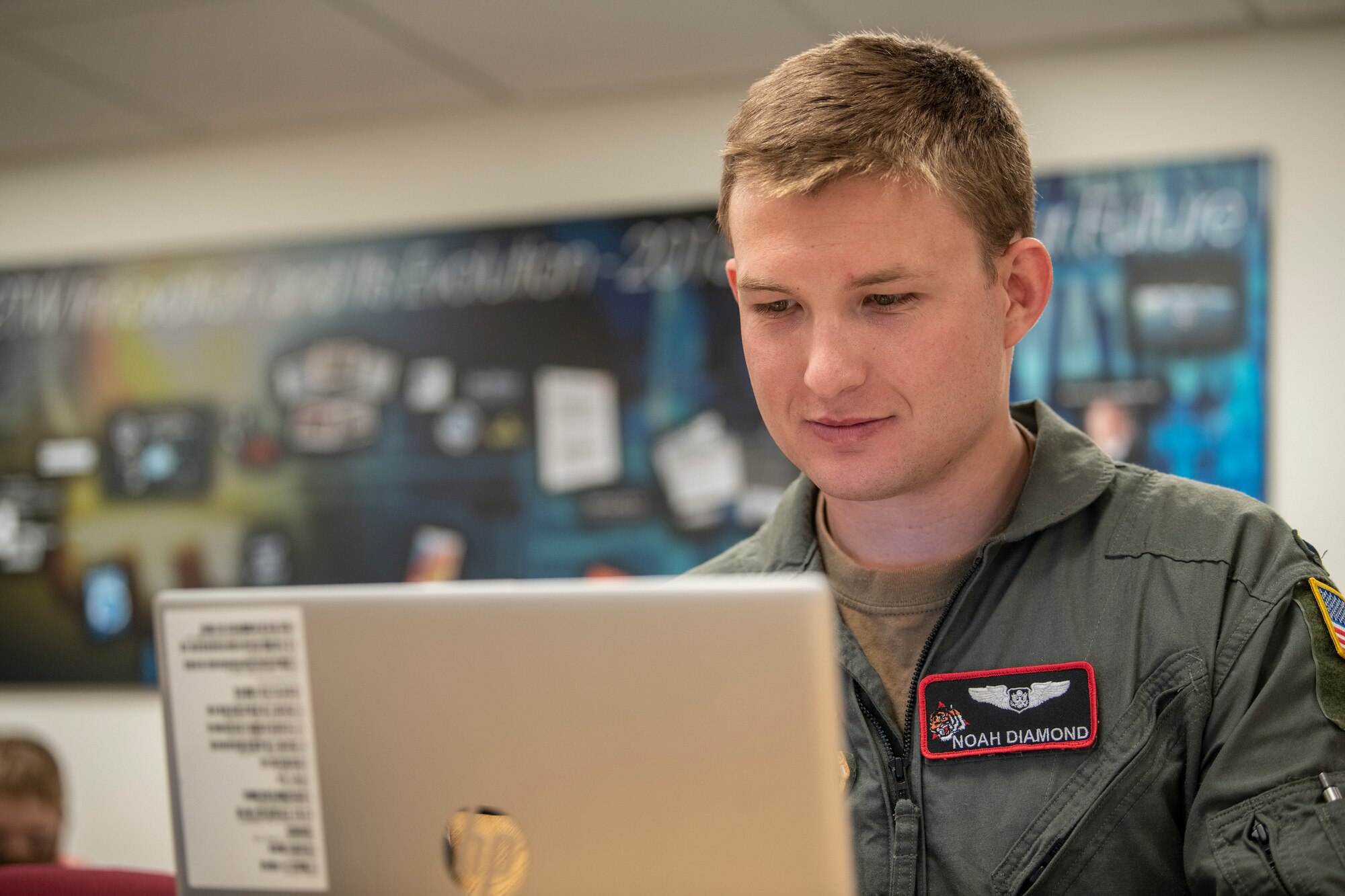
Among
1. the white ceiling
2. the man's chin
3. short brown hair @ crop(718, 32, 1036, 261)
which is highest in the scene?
the white ceiling

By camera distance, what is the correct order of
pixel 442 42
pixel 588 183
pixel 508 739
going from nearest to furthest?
pixel 508 739
pixel 442 42
pixel 588 183

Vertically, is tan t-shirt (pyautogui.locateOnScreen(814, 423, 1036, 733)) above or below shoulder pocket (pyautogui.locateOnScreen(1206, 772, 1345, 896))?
above

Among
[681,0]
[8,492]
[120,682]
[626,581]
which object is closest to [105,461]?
[8,492]

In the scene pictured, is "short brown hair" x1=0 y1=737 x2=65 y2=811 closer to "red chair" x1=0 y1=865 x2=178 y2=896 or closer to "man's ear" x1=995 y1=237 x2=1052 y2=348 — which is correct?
"red chair" x1=0 y1=865 x2=178 y2=896

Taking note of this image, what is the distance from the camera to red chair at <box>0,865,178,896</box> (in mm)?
1177

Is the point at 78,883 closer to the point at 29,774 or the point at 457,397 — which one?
the point at 29,774

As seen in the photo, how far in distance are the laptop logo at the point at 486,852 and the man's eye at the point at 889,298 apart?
611 mm

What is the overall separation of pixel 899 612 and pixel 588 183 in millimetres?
2313

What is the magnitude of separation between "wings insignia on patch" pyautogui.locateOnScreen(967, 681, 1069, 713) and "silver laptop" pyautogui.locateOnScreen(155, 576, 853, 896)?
1.31 feet

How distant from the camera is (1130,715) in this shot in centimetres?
119

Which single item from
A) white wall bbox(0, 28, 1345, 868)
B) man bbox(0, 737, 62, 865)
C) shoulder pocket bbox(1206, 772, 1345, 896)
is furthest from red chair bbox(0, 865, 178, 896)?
white wall bbox(0, 28, 1345, 868)

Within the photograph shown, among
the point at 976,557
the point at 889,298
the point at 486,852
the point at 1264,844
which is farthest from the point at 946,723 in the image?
the point at 486,852

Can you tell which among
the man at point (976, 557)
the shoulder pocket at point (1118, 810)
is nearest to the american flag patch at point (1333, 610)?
the man at point (976, 557)

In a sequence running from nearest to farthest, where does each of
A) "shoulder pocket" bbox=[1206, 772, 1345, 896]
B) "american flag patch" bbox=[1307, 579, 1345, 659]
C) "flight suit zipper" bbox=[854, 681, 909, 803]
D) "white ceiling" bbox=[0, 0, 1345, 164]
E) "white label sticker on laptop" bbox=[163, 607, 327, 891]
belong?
"white label sticker on laptop" bbox=[163, 607, 327, 891]
"shoulder pocket" bbox=[1206, 772, 1345, 896]
"american flag patch" bbox=[1307, 579, 1345, 659]
"flight suit zipper" bbox=[854, 681, 909, 803]
"white ceiling" bbox=[0, 0, 1345, 164]
